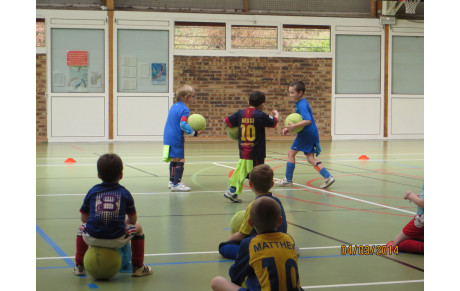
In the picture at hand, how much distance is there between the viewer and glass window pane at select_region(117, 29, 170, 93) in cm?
2089

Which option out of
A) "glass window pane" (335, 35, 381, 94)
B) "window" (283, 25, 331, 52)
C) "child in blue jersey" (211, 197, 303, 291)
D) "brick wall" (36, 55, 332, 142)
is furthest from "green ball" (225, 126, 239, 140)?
"glass window pane" (335, 35, 381, 94)

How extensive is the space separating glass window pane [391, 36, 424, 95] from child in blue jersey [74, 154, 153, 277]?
20077mm

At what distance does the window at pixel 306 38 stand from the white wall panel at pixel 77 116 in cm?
692

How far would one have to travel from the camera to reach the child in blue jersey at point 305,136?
30.2 feet

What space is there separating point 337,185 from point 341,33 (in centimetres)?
1365

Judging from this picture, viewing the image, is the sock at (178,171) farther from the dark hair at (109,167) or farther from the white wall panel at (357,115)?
the white wall panel at (357,115)

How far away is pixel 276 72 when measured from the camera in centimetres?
2220

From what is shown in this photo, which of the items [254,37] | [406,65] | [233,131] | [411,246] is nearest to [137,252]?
[411,246]

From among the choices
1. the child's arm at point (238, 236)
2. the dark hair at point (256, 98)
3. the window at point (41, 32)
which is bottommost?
the child's arm at point (238, 236)

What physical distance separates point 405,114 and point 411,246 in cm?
1896

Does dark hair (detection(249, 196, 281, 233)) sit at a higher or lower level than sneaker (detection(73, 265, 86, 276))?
higher

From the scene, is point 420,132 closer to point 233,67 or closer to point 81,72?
point 233,67

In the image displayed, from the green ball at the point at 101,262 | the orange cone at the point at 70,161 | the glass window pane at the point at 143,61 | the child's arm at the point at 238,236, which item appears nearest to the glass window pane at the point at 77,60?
the glass window pane at the point at 143,61

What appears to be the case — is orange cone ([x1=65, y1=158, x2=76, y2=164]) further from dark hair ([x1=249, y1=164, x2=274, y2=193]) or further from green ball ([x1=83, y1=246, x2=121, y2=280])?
dark hair ([x1=249, y1=164, x2=274, y2=193])
